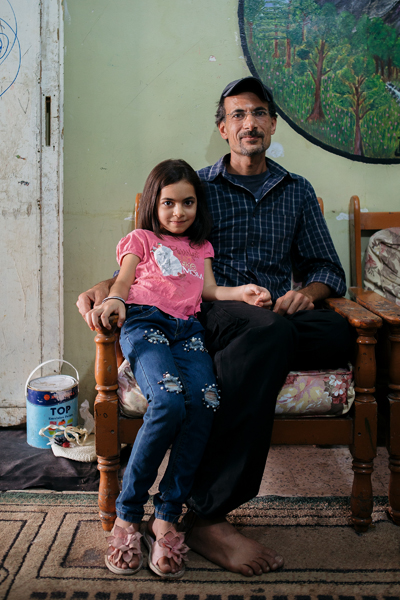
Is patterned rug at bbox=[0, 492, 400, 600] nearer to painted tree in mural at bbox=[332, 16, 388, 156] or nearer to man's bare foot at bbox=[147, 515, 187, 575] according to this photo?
man's bare foot at bbox=[147, 515, 187, 575]

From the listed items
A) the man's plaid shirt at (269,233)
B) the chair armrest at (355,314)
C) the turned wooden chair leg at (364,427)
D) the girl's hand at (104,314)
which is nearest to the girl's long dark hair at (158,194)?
the man's plaid shirt at (269,233)

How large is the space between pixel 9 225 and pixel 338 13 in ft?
5.95

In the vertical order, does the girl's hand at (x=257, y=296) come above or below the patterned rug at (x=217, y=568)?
above

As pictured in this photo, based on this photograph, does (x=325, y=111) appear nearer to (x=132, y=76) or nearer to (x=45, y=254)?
(x=132, y=76)

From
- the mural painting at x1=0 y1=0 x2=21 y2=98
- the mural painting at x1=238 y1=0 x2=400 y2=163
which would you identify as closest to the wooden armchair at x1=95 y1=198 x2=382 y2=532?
the mural painting at x1=238 y1=0 x2=400 y2=163

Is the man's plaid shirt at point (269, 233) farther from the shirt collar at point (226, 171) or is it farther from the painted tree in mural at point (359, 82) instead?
the painted tree in mural at point (359, 82)

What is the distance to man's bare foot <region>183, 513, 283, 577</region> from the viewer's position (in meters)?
1.25

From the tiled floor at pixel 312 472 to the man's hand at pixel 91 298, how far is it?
75cm

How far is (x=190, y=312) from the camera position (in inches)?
61.8

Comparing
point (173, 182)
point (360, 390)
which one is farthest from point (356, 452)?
point (173, 182)

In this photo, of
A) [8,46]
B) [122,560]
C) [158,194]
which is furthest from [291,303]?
[8,46]

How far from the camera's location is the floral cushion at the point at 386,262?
210cm

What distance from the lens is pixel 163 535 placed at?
125cm

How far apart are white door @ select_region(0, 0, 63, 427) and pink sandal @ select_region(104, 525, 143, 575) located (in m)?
1.18
